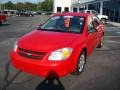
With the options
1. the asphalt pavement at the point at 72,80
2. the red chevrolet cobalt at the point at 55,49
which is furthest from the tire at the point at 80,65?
the asphalt pavement at the point at 72,80

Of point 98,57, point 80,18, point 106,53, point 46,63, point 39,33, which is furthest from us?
point 106,53

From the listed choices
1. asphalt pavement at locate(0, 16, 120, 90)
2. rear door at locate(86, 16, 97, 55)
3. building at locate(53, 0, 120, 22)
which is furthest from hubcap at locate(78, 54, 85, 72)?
building at locate(53, 0, 120, 22)

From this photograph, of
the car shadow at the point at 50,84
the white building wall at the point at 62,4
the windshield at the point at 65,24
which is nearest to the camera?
the car shadow at the point at 50,84

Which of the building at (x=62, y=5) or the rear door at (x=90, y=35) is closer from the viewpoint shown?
the rear door at (x=90, y=35)

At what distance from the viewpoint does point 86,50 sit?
7543 millimetres

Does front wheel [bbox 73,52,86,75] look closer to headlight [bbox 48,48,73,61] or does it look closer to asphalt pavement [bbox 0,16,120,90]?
asphalt pavement [bbox 0,16,120,90]

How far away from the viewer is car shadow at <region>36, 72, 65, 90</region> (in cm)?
598

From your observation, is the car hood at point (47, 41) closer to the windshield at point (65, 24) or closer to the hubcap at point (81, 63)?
the windshield at point (65, 24)

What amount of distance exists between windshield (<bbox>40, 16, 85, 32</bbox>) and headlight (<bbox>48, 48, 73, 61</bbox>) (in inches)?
55.3

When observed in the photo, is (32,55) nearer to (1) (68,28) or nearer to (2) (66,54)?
(2) (66,54)

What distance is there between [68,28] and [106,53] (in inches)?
119

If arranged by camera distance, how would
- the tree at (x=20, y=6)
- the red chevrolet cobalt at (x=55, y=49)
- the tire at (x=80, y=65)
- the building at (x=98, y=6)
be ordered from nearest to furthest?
the red chevrolet cobalt at (x=55, y=49), the tire at (x=80, y=65), the building at (x=98, y=6), the tree at (x=20, y=6)

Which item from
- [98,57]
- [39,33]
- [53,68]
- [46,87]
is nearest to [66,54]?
[53,68]

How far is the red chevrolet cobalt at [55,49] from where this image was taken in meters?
6.08
